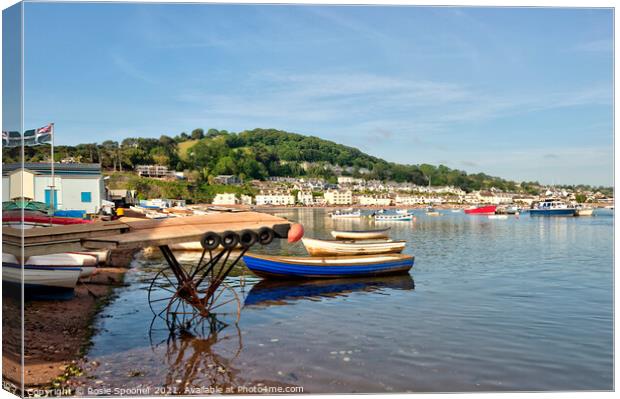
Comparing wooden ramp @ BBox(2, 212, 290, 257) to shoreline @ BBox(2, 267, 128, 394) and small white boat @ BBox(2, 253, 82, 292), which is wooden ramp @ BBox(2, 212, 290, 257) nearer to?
shoreline @ BBox(2, 267, 128, 394)

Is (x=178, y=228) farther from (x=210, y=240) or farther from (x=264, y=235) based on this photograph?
(x=264, y=235)

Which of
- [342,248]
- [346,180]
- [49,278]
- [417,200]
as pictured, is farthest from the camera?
[346,180]

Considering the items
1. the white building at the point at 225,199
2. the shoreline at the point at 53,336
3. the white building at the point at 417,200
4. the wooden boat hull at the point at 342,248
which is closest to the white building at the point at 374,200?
the white building at the point at 417,200

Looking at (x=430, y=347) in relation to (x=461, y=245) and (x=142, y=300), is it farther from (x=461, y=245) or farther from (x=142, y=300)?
(x=461, y=245)

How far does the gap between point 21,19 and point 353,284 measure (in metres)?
14.9

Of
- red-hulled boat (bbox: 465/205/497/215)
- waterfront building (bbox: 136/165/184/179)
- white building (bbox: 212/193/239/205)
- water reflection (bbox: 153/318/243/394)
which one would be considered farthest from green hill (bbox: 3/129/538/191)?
water reflection (bbox: 153/318/243/394)

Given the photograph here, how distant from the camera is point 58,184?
14.3 m

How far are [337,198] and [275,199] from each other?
2515 cm

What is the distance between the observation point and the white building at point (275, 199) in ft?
489

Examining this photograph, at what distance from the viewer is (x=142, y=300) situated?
15656 millimetres

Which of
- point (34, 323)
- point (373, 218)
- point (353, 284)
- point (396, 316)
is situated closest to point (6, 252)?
point (34, 323)

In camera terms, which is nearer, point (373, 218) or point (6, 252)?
point (6, 252)

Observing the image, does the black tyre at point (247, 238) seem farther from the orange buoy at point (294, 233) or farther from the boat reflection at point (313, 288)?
the boat reflection at point (313, 288)

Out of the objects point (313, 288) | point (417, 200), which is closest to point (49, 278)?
point (313, 288)
